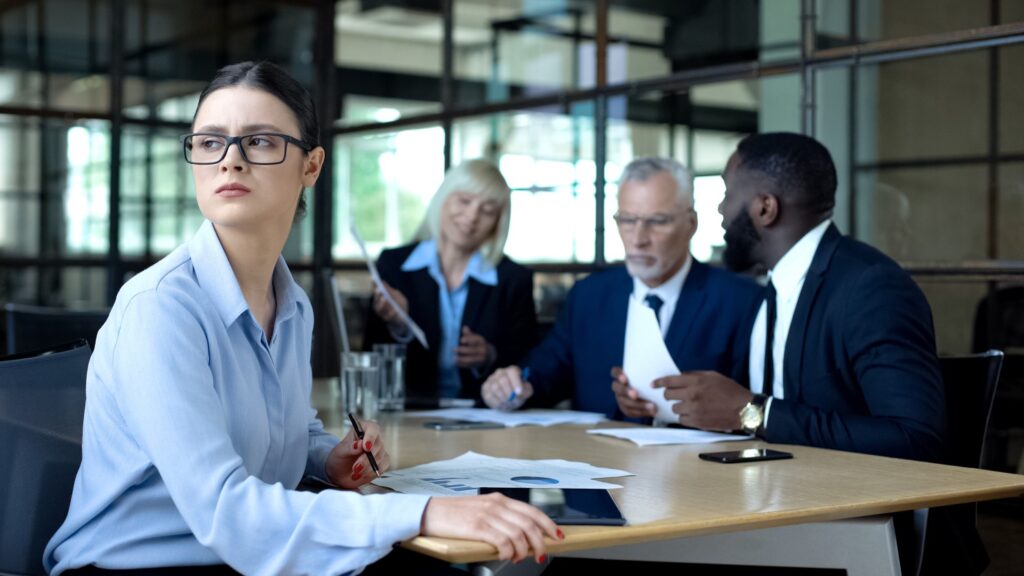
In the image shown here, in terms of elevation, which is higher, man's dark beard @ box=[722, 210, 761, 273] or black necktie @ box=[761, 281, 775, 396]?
man's dark beard @ box=[722, 210, 761, 273]

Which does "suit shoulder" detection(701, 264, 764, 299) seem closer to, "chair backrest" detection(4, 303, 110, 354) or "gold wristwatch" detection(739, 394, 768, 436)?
"gold wristwatch" detection(739, 394, 768, 436)

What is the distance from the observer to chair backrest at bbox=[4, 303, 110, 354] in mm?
3277

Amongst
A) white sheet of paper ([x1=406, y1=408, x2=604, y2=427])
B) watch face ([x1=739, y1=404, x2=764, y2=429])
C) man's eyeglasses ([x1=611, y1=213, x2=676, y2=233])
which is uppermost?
man's eyeglasses ([x1=611, y1=213, x2=676, y2=233])

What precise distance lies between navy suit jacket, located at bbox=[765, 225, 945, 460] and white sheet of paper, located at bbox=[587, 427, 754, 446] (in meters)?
0.14

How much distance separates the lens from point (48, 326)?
3332 mm

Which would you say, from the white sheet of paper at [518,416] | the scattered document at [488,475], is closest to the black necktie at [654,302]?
the white sheet of paper at [518,416]

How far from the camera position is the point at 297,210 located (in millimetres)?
1870

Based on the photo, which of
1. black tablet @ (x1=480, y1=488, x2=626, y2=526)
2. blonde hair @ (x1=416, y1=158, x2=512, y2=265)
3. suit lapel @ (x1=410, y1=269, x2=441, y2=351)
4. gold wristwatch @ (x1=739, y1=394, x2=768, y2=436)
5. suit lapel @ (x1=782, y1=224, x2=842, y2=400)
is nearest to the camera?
black tablet @ (x1=480, y1=488, x2=626, y2=526)

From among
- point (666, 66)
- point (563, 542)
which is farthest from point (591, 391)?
point (563, 542)

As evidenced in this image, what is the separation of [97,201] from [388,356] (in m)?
3.07

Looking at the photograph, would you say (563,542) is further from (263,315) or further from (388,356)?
(388,356)

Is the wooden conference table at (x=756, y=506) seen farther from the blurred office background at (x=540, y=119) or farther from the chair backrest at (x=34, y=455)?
the blurred office background at (x=540, y=119)

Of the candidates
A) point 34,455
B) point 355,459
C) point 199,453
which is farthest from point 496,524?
point 34,455

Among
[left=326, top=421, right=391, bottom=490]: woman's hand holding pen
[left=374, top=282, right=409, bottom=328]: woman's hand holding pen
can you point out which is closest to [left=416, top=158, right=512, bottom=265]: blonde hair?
[left=374, top=282, right=409, bottom=328]: woman's hand holding pen
